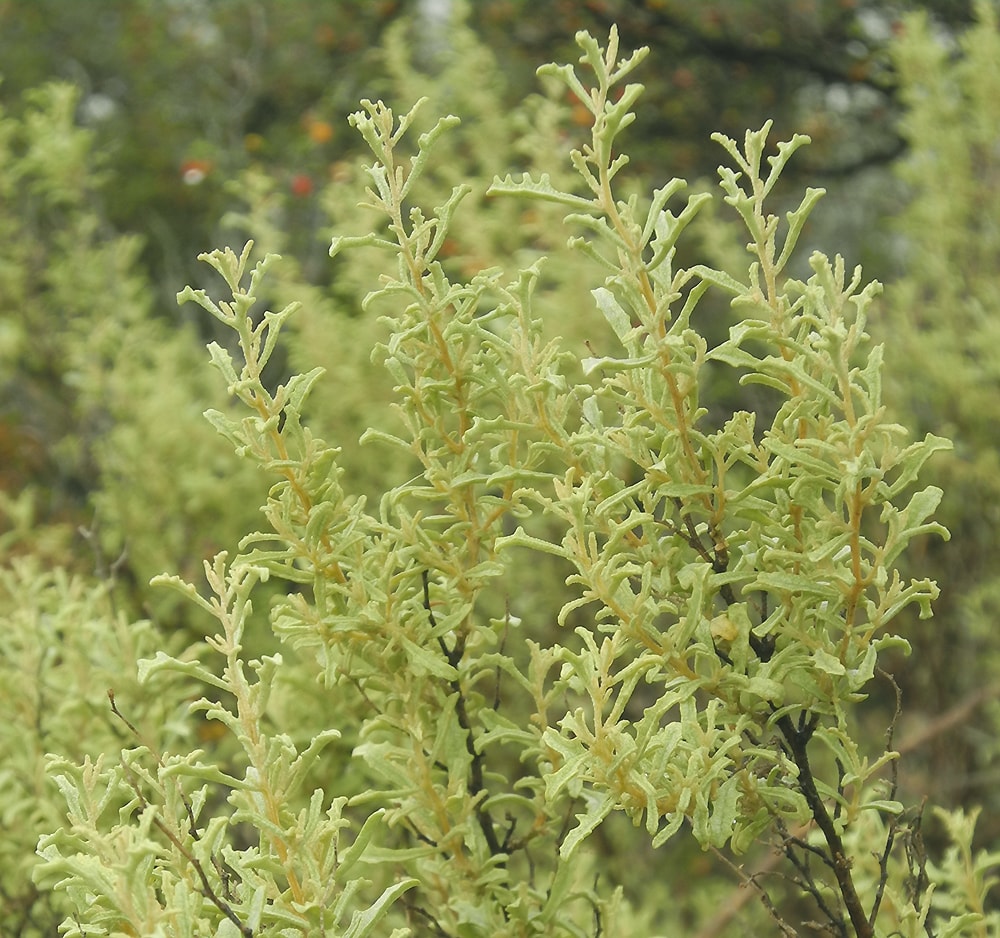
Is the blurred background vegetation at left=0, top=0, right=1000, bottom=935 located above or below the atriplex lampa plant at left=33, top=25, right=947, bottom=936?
below

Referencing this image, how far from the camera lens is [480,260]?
14.0ft

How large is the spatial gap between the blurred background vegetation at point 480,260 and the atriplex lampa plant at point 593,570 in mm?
1026

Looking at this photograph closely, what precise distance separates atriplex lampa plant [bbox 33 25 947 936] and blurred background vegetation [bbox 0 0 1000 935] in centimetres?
103

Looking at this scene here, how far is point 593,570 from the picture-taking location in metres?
1.36

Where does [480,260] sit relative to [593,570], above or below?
below

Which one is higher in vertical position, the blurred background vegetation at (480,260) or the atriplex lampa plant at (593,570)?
the atriplex lampa plant at (593,570)

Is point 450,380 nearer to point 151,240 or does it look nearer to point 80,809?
point 80,809

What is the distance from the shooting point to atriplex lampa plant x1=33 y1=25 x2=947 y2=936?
4.37ft

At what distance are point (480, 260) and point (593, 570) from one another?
10.0 feet

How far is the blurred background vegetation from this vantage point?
416 centimetres

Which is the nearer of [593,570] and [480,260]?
[593,570]

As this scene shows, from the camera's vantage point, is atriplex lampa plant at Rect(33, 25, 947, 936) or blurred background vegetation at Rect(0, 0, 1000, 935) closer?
atriplex lampa plant at Rect(33, 25, 947, 936)

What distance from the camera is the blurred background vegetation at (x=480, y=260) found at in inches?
164

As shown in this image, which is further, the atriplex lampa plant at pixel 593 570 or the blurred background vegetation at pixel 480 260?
the blurred background vegetation at pixel 480 260
